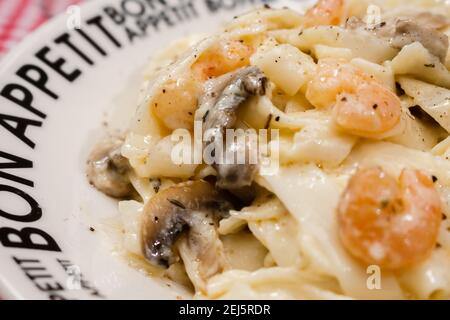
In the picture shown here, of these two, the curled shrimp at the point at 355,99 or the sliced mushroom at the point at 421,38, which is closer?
the curled shrimp at the point at 355,99

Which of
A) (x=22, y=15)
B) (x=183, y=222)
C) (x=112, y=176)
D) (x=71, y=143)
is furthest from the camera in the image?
(x=22, y=15)


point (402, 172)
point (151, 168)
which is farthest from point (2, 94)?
point (402, 172)

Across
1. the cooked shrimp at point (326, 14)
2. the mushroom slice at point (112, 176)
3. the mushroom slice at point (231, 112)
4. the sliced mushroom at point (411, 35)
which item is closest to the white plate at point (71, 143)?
the mushroom slice at point (112, 176)

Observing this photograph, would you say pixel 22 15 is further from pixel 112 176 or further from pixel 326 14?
pixel 326 14

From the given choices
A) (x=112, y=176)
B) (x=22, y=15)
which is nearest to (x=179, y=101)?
(x=112, y=176)

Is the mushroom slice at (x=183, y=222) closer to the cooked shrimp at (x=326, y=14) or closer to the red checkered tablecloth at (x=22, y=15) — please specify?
the cooked shrimp at (x=326, y=14)
